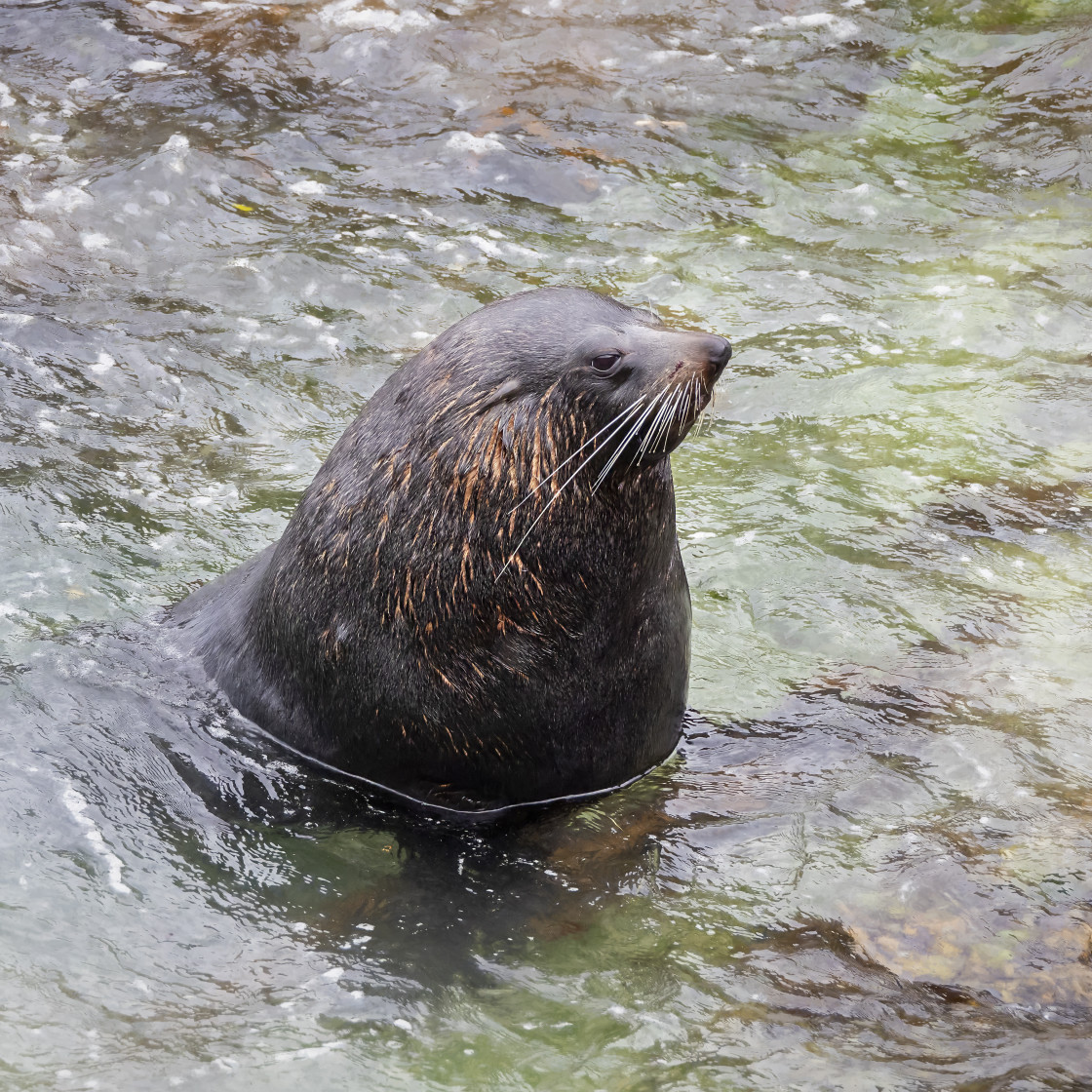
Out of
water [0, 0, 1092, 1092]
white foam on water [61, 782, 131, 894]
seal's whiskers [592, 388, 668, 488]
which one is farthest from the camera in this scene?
white foam on water [61, 782, 131, 894]

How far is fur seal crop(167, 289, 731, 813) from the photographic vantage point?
4699mm

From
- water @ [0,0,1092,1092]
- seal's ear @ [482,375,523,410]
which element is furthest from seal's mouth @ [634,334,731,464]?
water @ [0,0,1092,1092]

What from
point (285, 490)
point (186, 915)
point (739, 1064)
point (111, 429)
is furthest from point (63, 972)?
point (111, 429)

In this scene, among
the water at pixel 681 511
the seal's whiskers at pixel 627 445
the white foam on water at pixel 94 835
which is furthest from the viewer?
the white foam on water at pixel 94 835

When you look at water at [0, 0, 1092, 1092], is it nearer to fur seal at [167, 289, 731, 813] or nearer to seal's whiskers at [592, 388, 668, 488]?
fur seal at [167, 289, 731, 813]

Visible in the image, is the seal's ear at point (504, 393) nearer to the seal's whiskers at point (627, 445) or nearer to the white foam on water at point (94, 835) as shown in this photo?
the seal's whiskers at point (627, 445)

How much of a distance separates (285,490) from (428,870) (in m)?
3.27

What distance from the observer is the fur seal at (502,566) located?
4.70 meters

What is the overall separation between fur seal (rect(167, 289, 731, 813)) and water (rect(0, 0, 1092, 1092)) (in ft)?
1.06

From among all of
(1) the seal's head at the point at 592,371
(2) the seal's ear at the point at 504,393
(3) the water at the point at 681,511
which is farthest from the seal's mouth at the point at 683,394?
(3) the water at the point at 681,511

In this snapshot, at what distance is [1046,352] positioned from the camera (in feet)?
28.5

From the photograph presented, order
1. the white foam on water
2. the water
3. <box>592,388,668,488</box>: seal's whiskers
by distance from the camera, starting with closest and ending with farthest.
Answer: the water → <box>592,388,668,488</box>: seal's whiskers → the white foam on water

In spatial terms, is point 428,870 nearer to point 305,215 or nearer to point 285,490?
point 285,490

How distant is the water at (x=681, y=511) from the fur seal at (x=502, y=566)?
324 millimetres
